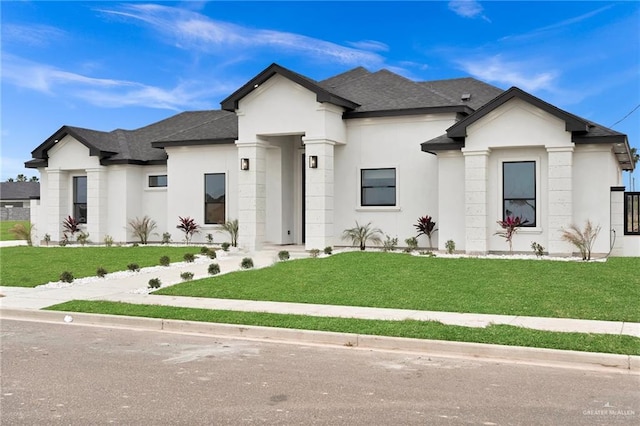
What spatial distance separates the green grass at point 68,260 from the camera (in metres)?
17.4

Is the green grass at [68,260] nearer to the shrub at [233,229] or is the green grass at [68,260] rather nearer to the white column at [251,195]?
the shrub at [233,229]

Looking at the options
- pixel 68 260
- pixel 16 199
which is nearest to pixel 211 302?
pixel 68 260

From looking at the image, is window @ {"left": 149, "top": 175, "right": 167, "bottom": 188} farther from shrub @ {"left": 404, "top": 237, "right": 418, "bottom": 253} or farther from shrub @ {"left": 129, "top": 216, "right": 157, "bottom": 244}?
shrub @ {"left": 404, "top": 237, "right": 418, "bottom": 253}

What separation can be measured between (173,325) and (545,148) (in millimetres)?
12717

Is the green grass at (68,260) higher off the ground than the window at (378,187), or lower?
lower

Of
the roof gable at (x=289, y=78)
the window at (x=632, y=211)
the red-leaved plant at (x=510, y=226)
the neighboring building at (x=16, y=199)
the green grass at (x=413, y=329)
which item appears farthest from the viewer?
the neighboring building at (x=16, y=199)

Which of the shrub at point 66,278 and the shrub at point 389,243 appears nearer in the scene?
the shrub at point 66,278

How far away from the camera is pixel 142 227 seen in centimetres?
2661

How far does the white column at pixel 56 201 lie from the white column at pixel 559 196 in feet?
66.4

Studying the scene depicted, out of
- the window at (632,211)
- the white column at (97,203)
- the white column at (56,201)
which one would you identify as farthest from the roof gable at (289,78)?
the white column at (56,201)

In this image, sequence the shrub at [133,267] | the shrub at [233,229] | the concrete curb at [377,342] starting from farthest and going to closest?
the shrub at [233,229] → the shrub at [133,267] → the concrete curb at [377,342]

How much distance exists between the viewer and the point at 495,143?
19109 millimetres

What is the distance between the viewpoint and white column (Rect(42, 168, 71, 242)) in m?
27.6

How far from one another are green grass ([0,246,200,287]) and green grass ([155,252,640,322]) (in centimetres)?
482
